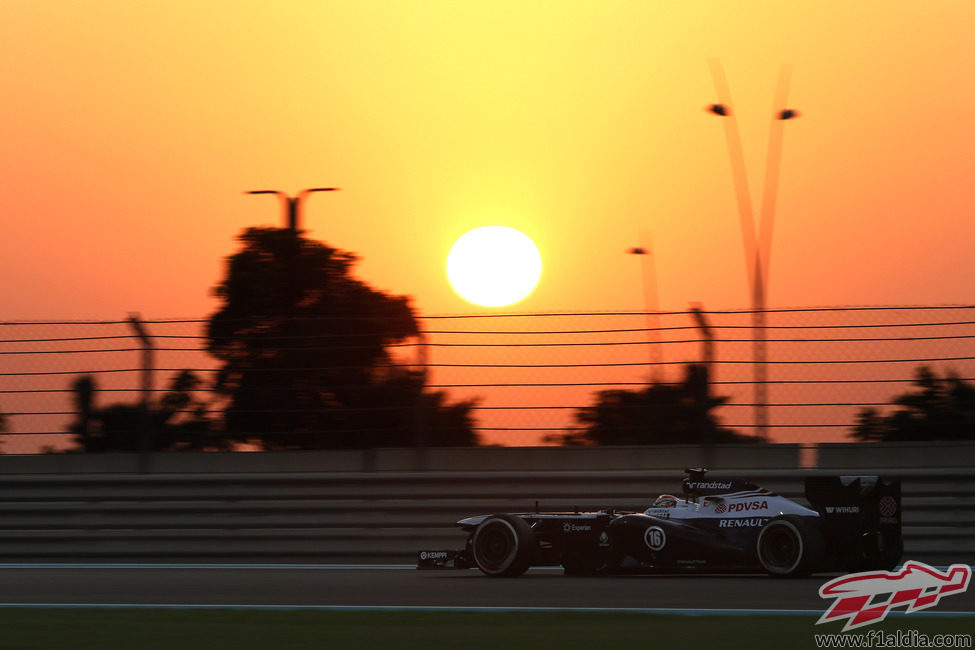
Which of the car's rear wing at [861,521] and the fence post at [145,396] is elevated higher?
the fence post at [145,396]

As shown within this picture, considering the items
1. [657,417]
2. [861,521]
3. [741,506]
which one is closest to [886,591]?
[861,521]

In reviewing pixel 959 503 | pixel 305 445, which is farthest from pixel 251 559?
pixel 959 503

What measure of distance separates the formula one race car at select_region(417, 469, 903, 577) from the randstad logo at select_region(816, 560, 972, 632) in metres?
0.29

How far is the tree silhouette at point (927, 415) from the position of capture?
11.1 meters

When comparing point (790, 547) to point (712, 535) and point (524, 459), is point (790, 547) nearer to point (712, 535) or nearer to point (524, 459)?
point (712, 535)

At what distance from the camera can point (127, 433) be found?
40.5 ft

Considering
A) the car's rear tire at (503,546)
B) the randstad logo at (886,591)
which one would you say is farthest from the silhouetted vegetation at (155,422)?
the randstad logo at (886,591)

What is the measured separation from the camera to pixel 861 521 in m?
8.95

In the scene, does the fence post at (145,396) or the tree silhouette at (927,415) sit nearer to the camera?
the tree silhouette at (927,415)

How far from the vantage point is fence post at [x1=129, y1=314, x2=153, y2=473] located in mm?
12023

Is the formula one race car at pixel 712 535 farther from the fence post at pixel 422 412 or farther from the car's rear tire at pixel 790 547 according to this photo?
the fence post at pixel 422 412

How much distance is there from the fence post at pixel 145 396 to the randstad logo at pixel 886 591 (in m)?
6.41

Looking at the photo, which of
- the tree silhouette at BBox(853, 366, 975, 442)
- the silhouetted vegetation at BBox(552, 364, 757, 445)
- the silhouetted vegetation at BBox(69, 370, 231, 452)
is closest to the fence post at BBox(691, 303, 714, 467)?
the silhouetted vegetation at BBox(552, 364, 757, 445)

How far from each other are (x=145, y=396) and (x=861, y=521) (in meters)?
6.46
